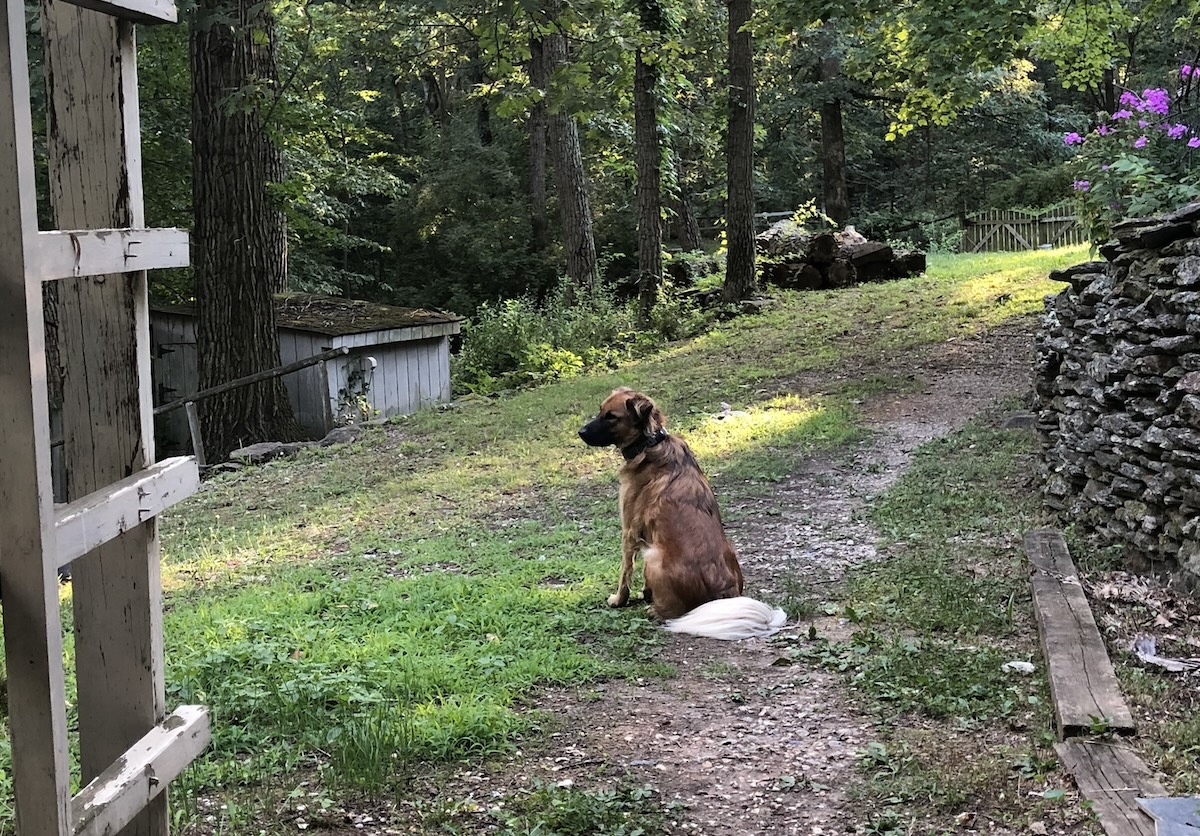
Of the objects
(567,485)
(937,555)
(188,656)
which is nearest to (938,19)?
(567,485)

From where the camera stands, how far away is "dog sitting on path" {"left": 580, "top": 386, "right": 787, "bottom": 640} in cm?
584

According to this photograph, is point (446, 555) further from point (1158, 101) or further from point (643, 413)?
point (1158, 101)

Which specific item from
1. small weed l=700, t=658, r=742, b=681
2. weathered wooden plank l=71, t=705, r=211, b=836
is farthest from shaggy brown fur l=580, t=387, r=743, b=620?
weathered wooden plank l=71, t=705, r=211, b=836

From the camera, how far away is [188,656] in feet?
17.2

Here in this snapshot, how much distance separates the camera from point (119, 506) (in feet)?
8.29

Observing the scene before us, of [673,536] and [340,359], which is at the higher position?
[340,359]

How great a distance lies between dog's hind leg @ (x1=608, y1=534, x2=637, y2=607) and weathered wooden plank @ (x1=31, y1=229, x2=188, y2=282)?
383 cm

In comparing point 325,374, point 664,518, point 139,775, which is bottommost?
point 664,518

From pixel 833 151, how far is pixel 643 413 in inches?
980

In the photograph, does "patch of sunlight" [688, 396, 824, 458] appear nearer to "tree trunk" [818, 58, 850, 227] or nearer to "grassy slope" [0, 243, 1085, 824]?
"grassy slope" [0, 243, 1085, 824]

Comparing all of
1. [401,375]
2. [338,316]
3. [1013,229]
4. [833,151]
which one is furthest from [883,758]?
[1013,229]

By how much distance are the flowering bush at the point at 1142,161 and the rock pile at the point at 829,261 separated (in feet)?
35.2

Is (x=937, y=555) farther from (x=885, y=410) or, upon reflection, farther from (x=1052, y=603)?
(x=885, y=410)

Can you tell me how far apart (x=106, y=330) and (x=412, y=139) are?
3731cm
